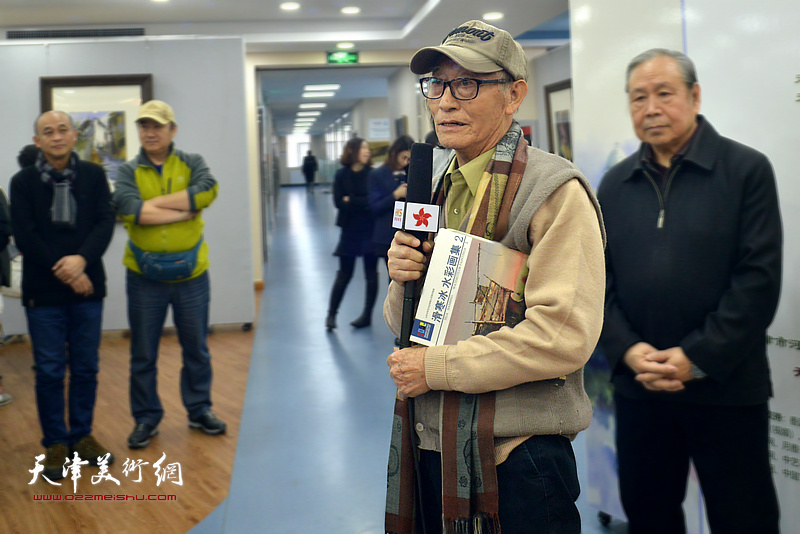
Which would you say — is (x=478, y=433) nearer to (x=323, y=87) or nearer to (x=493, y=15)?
(x=493, y=15)

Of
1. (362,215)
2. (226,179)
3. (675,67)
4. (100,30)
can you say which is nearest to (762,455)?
(675,67)

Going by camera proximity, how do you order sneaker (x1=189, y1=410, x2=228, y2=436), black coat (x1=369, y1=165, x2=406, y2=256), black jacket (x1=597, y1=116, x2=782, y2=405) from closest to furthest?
black jacket (x1=597, y1=116, x2=782, y2=405) < sneaker (x1=189, y1=410, x2=228, y2=436) < black coat (x1=369, y1=165, x2=406, y2=256)

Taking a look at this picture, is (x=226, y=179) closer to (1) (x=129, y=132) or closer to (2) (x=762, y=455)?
(1) (x=129, y=132)

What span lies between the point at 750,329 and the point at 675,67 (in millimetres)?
727

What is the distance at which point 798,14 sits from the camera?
Answer: 6.38ft

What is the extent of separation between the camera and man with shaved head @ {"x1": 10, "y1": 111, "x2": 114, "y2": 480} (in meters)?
3.34

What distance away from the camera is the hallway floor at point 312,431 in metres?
3.03

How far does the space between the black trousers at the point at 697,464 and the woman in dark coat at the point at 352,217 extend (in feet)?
13.7

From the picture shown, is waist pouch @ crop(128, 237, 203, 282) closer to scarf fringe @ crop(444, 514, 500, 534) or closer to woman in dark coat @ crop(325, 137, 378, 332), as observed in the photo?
woman in dark coat @ crop(325, 137, 378, 332)

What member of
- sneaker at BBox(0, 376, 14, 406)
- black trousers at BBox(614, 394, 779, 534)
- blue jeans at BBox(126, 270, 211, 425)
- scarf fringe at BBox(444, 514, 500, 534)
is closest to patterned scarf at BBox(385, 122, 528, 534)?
scarf fringe at BBox(444, 514, 500, 534)

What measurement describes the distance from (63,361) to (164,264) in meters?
0.66

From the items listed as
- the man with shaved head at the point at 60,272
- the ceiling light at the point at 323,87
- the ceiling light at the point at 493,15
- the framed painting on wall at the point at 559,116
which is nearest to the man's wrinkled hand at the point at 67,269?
the man with shaved head at the point at 60,272

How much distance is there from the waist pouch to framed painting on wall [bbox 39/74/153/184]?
284 centimetres

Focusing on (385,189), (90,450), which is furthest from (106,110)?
(90,450)
